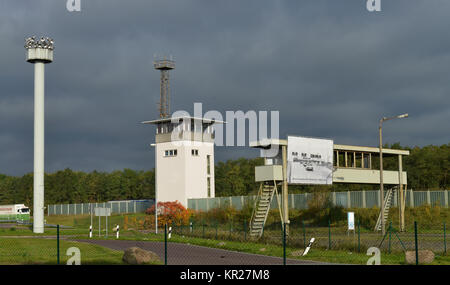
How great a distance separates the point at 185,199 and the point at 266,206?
31.8m

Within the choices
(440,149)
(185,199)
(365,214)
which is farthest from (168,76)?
(440,149)

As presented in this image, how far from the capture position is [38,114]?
60781mm

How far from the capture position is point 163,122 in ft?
258

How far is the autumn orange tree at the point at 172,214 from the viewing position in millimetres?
64625

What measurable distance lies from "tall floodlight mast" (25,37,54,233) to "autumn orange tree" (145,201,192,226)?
43.5 ft

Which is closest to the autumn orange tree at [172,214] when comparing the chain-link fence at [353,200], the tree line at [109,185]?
the chain-link fence at [353,200]

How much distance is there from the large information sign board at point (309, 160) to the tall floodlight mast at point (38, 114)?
28.9 m

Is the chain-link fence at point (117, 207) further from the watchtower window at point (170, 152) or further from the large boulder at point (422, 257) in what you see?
the large boulder at point (422, 257)

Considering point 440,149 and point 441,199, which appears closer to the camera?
point 441,199

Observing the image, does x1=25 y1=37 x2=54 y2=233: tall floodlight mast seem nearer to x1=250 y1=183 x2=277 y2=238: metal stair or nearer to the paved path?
x1=250 y1=183 x2=277 y2=238: metal stair

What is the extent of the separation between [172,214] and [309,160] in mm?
24699

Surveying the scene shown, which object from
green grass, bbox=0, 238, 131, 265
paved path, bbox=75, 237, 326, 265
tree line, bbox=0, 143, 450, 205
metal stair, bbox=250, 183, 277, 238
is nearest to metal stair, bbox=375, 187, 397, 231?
metal stair, bbox=250, 183, 277, 238

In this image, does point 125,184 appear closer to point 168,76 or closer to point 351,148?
point 168,76
